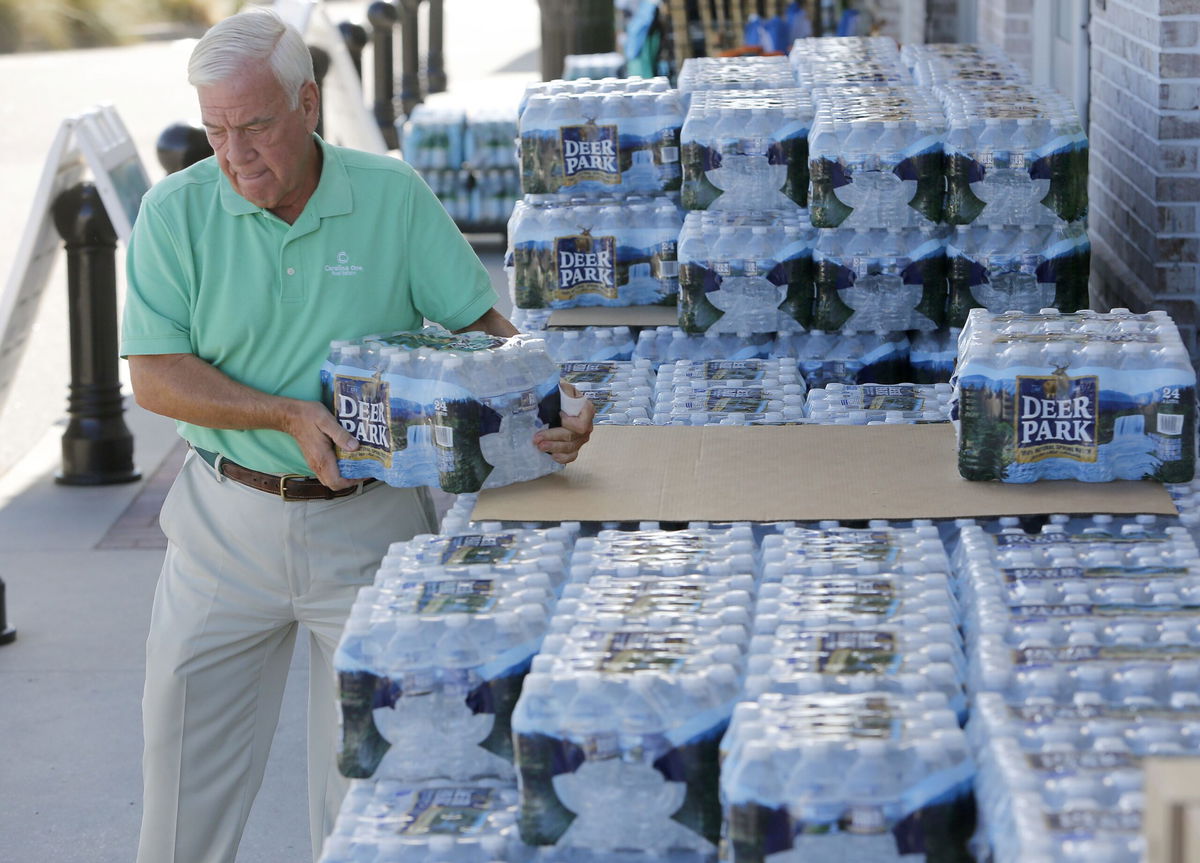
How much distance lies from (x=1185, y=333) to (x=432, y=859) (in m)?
3.75

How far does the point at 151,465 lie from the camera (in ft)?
28.7

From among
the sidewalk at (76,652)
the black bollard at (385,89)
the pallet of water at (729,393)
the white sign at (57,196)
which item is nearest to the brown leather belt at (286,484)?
the pallet of water at (729,393)

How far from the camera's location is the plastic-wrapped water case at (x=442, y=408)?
365 cm

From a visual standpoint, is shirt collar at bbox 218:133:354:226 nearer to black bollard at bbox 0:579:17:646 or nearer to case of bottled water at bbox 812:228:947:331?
case of bottled water at bbox 812:228:947:331

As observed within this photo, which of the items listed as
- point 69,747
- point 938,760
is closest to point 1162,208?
point 938,760

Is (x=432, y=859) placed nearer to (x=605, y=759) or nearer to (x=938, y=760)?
(x=605, y=759)

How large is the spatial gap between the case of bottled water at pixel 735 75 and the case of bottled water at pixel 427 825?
3447mm

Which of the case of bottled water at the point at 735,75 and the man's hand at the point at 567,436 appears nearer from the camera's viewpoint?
the man's hand at the point at 567,436

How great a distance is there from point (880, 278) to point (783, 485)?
1.69 m

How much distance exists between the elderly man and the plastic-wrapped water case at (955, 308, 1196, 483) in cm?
89

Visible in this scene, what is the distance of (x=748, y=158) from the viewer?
5.39 meters

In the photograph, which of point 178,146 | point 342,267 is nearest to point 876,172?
point 342,267

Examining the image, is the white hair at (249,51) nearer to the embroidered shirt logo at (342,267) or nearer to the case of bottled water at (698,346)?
the embroidered shirt logo at (342,267)

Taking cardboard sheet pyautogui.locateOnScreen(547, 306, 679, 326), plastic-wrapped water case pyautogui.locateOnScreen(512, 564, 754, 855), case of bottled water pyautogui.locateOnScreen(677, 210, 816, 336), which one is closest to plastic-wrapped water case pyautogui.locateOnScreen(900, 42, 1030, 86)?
case of bottled water pyautogui.locateOnScreen(677, 210, 816, 336)
